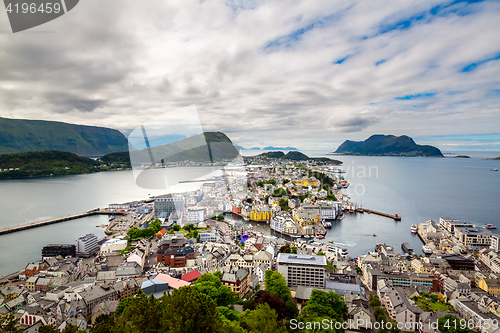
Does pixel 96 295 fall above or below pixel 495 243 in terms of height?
above

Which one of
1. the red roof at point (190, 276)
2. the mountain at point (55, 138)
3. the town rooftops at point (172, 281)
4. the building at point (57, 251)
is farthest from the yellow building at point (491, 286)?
the mountain at point (55, 138)

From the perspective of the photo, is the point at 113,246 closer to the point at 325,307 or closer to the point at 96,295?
the point at 96,295

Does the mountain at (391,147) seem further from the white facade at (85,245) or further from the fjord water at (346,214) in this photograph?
the white facade at (85,245)

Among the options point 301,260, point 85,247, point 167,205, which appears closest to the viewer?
point 301,260

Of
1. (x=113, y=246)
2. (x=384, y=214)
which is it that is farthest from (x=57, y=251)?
(x=384, y=214)

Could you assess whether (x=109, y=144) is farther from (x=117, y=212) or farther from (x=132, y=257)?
(x=132, y=257)

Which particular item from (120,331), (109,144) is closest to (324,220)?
(120,331)
